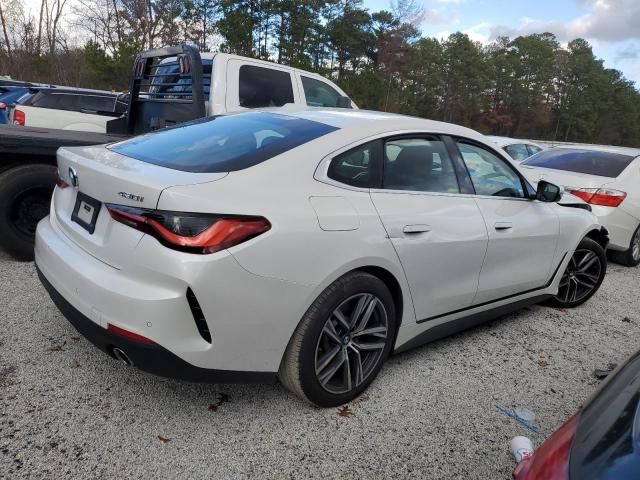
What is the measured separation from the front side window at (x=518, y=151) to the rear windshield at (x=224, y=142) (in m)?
10.9

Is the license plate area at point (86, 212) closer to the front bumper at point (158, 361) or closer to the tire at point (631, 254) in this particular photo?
the front bumper at point (158, 361)

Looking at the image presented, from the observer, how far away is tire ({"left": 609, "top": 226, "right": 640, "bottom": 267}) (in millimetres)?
6312

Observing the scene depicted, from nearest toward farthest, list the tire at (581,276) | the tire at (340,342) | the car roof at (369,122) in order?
the tire at (340,342) < the car roof at (369,122) < the tire at (581,276)

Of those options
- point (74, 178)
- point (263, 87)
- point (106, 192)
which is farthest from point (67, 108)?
point (106, 192)

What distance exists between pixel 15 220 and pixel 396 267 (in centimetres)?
350

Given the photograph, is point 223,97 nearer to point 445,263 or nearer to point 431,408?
point 445,263

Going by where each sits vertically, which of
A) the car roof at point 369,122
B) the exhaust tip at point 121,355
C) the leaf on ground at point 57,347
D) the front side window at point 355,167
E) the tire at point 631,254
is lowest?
the leaf on ground at point 57,347

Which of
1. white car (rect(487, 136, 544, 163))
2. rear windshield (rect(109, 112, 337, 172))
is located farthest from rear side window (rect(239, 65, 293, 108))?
white car (rect(487, 136, 544, 163))

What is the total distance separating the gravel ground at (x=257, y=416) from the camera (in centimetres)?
219

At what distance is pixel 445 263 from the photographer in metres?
2.92

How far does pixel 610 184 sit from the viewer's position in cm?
598

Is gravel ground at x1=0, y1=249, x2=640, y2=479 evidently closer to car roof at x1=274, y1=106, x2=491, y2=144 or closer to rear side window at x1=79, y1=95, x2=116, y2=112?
car roof at x1=274, y1=106, x2=491, y2=144

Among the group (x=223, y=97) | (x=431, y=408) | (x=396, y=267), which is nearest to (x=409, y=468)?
(x=431, y=408)

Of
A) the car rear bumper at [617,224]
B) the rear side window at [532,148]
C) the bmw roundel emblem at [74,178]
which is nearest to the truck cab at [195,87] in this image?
the bmw roundel emblem at [74,178]
